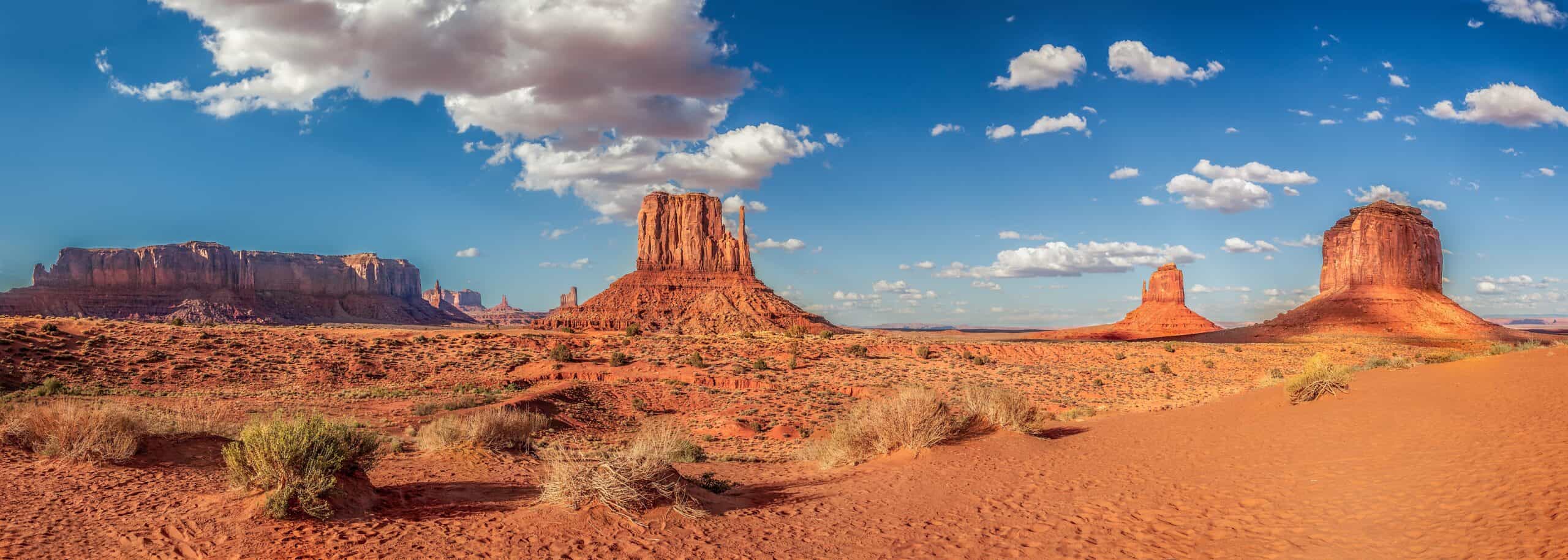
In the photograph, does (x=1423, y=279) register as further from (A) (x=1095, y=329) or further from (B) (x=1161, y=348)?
(B) (x=1161, y=348)

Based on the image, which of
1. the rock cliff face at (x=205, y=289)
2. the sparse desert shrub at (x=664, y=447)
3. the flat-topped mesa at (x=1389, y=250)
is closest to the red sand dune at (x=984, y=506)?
the sparse desert shrub at (x=664, y=447)

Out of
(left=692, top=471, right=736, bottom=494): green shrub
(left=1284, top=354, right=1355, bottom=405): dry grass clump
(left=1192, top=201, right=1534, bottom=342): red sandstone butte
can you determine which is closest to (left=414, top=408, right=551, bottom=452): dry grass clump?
(left=692, top=471, right=736, bottom=494): green shrub

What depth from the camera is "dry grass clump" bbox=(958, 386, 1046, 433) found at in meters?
15.3

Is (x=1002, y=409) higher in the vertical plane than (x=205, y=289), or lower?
lower

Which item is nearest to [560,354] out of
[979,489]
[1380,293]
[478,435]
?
[478,435]

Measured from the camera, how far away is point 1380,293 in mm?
70562

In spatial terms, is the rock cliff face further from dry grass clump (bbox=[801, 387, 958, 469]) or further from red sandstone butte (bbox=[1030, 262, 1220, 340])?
red sandstone butte (bbox=[1030, 262, 1220, 340])

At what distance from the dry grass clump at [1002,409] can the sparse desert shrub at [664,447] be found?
594 cm

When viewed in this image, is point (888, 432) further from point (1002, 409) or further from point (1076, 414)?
point (1076, 414)

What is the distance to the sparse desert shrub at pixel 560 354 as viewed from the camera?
1353 inches

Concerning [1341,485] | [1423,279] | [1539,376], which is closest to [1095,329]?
[1423,279]

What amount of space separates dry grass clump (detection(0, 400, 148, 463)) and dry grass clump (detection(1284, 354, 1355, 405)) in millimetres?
22479

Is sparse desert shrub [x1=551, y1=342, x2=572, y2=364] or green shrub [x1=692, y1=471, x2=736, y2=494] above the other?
sparse desert shrub [x1=551, y1=342, x2=572, y2=364]

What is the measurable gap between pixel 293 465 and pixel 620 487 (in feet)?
11.9
